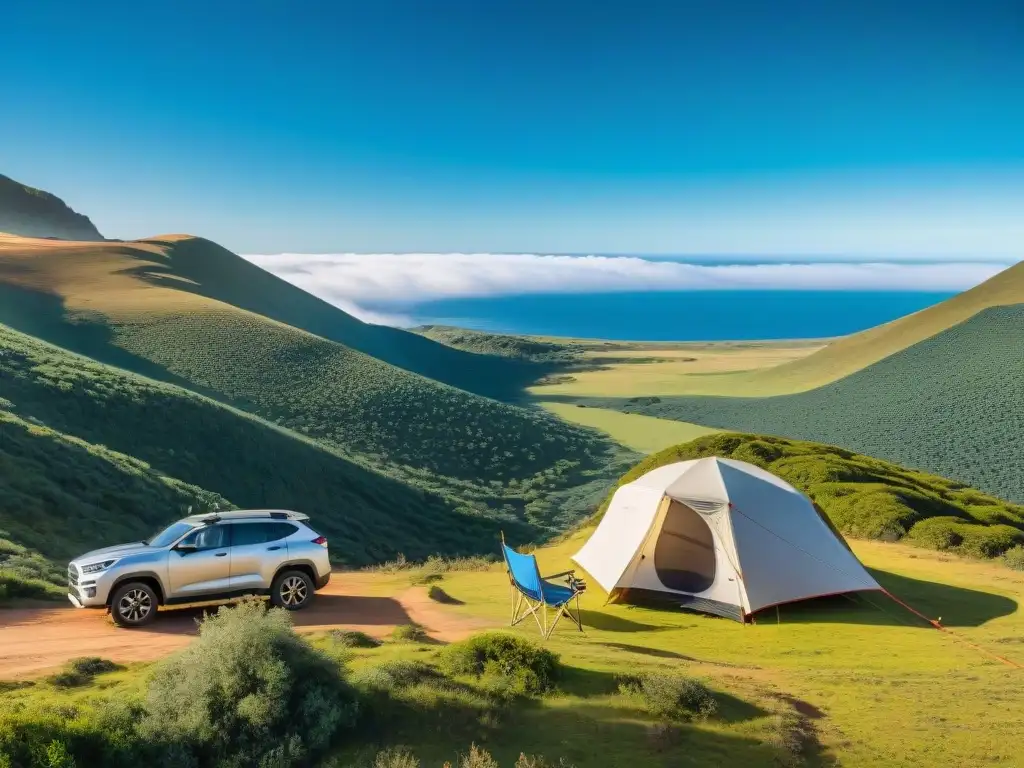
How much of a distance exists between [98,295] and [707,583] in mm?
70018

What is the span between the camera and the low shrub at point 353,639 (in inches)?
394

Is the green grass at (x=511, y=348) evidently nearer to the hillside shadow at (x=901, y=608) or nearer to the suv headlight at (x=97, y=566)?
the hillside shadow at (x=901, y=608)

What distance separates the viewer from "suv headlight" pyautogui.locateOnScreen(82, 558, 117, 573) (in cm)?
1141

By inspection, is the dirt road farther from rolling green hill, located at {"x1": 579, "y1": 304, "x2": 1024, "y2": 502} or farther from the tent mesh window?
rolling green hill, located at {"x1": 579, "y1": 304, "x2": 1024, "y2": 502}

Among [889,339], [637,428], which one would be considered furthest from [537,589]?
[889,339]

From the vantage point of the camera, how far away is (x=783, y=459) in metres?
26.5

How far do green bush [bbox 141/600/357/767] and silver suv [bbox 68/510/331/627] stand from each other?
4585mm

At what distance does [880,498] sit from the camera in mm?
22453

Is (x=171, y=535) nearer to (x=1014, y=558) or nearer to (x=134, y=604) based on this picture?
(x=134, y=604)

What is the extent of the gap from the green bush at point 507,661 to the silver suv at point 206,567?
182 inches

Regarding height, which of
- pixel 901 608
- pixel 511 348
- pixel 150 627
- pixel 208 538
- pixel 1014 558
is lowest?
pixel 150 627

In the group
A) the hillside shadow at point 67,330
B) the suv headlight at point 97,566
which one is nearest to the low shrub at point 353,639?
the suv headlight at point 97,566

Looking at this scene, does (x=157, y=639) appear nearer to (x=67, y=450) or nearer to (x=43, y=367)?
(x=67, y=450)

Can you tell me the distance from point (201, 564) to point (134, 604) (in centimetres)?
114
